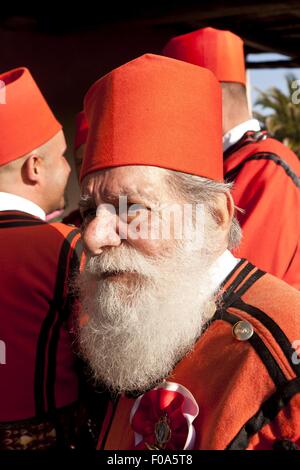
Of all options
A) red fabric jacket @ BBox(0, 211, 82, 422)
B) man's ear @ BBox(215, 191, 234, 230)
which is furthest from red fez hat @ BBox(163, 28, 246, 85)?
man's ear @ BBox(215, 191, 234, 230)

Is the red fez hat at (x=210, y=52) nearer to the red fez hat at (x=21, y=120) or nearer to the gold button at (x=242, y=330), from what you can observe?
the red fez hat at (x=21, y=120)

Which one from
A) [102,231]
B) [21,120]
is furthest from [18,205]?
[102,231]

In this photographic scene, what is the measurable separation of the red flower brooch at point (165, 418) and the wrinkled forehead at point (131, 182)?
466mm

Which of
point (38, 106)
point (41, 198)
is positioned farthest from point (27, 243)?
point (38, 106)

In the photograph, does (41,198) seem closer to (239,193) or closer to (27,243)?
(27,243)

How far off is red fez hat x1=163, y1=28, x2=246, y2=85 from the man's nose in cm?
217

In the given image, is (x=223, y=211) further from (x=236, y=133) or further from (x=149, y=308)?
(x=236, y=133)

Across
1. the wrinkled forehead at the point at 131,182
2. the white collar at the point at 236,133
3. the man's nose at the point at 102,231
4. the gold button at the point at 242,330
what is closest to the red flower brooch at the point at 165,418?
the gold button at the point at 242,330

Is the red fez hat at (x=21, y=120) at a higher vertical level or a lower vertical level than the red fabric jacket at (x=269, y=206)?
higher

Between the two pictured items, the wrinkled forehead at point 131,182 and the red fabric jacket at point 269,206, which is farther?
the red fabric jacket at point 269,206

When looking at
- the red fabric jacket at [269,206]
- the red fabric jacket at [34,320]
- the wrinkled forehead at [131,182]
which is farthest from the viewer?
the red fabric jacket at [269,206]

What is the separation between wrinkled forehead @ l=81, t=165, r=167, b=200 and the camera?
1637 mm

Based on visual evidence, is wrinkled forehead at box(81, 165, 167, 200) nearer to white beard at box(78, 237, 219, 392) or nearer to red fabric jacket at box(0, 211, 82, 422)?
white beard at box(78, 237, 219, 392)

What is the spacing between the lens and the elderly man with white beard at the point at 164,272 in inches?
59.3
